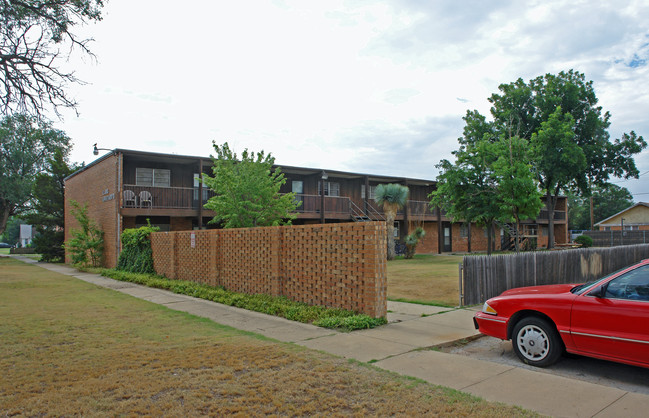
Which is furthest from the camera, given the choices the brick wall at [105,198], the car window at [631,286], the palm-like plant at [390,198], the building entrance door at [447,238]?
the building entrance door at [447,238]

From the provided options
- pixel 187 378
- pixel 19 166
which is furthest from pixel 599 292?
pixel 19 166

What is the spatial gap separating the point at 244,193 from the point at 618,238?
29.3 meters

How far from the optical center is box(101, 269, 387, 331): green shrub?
8203mm

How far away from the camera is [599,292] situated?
549 cm

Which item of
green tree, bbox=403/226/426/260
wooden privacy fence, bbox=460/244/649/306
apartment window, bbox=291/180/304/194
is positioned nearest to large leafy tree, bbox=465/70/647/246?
green tree, bbox=403/226/426/260

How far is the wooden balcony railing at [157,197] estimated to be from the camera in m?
22.0

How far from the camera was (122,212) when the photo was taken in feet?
71.2

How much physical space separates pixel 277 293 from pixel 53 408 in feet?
21.6

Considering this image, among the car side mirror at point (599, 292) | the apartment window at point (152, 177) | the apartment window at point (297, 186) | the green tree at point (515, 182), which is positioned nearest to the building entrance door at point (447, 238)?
the apartment window at point (297, 186)

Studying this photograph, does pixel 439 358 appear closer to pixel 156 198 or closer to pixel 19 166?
pixel 156 198

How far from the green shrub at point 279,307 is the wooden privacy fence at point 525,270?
128 inches

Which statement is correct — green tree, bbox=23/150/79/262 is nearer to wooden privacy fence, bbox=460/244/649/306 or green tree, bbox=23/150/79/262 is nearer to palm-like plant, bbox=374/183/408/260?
palm-like plant, bbox=374/183/408/260

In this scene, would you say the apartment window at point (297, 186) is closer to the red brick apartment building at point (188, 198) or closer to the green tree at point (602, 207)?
the red brick apartment building at point (188, 198)

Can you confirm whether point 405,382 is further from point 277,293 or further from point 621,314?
point 277,293
